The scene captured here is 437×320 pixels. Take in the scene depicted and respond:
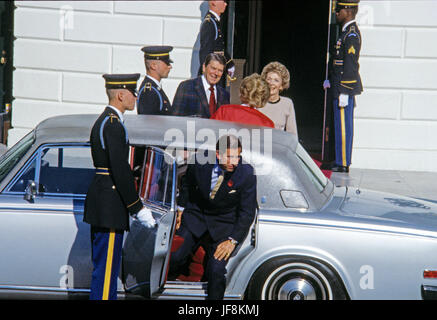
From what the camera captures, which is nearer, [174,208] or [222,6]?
[174,208]

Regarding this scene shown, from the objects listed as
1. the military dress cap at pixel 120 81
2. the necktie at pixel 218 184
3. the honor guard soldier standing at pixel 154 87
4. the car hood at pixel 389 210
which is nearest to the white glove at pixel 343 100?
the honor guard soldier standing at pixel 154 87

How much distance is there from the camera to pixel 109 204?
5.05m

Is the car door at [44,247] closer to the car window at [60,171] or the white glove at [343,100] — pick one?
the car window at [60,171]

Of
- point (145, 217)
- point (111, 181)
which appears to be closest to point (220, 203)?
point (145, 217)

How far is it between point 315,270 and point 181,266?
1068mm

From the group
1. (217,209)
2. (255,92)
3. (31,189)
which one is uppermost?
(255,92)

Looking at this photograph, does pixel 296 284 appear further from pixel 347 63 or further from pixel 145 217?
pixel 347 63

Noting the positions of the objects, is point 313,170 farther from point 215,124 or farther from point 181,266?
point 181,266

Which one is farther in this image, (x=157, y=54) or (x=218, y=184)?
(x=157, y=54)

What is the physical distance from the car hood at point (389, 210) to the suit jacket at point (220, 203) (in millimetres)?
694

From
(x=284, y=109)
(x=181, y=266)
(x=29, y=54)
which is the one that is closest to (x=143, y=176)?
(x=181, y=266)

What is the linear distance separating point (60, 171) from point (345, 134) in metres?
5.82

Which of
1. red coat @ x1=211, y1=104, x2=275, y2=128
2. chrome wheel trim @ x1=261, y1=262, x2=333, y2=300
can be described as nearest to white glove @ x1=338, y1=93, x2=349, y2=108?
red coat @ x1=211, y1=104, x2=275, y2=128
